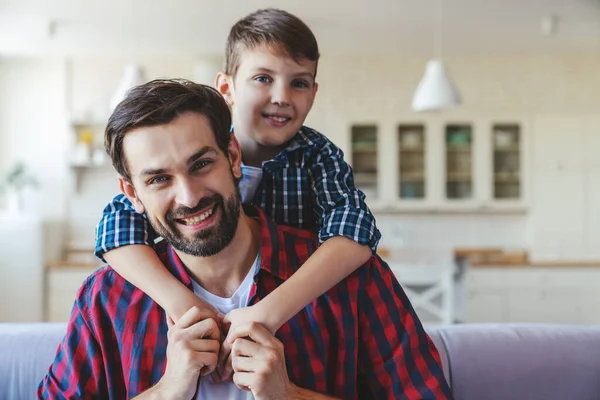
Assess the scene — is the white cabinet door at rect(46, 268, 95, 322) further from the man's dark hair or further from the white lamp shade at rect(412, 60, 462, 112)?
the man's dark hair

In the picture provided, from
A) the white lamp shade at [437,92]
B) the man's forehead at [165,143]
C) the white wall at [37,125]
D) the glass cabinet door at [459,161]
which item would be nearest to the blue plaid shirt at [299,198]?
the man's forehead at [165,143]

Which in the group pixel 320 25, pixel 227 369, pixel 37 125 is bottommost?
pixel 227 369

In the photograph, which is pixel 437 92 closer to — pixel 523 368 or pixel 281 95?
pixel 523 368

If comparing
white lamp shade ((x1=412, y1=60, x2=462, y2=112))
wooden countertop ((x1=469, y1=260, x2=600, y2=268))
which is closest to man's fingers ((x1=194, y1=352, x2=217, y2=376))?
white lamp shade ((x1=412, y1=60, x2=462, y2=112))

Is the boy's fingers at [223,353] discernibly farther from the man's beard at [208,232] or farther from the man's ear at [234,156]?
the man's ear at [234,156]

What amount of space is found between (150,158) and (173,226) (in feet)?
0.43

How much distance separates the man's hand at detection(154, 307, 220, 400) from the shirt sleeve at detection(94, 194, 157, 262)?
269mm

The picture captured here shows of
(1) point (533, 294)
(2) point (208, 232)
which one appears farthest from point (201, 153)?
(1) point (533, 294)

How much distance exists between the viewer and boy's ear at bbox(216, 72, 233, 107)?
153 cm

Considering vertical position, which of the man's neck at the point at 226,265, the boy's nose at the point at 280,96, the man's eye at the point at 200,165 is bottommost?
the man's neck at the point at 226,265

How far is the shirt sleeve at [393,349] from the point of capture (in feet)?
4.22

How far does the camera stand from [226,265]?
131cm

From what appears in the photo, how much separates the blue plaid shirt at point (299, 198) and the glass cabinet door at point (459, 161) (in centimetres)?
497

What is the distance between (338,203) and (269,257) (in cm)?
20
